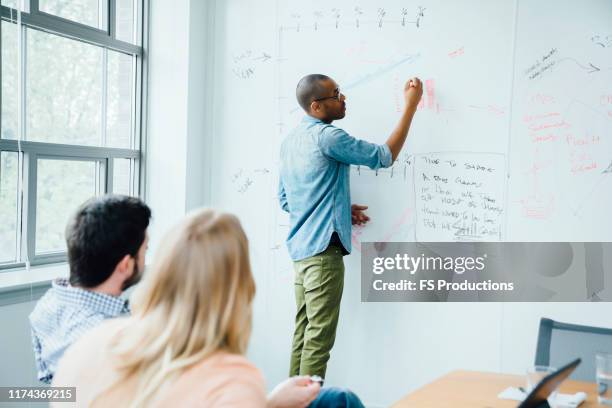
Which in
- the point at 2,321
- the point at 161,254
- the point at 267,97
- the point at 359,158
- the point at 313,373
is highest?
the point at 267,97

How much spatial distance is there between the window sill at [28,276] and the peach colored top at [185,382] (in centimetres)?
181

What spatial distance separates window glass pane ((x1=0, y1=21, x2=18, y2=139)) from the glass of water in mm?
2572

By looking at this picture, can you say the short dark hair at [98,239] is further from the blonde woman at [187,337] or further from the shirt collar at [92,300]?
the blonde woman at [187,337]

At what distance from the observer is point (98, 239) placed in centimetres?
158

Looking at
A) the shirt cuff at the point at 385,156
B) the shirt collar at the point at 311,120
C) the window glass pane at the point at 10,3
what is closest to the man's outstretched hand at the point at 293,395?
the shirt cuff at the point at 385,156

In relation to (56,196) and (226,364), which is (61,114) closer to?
(56,196)

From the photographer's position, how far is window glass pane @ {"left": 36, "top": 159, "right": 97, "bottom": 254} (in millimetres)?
3285

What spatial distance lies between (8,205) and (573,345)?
2425 mm

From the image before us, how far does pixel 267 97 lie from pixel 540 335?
2109 millimetres

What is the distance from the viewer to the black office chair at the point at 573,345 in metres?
2.14

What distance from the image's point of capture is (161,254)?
3.95 ft

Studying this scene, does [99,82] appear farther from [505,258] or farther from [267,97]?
[505,258]


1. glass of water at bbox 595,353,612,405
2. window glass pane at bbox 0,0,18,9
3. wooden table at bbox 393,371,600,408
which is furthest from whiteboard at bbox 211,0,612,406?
glass of water at bbox 595,353,612,405

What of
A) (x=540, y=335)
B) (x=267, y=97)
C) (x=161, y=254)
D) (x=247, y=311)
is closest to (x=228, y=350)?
(x=247, y=311)
